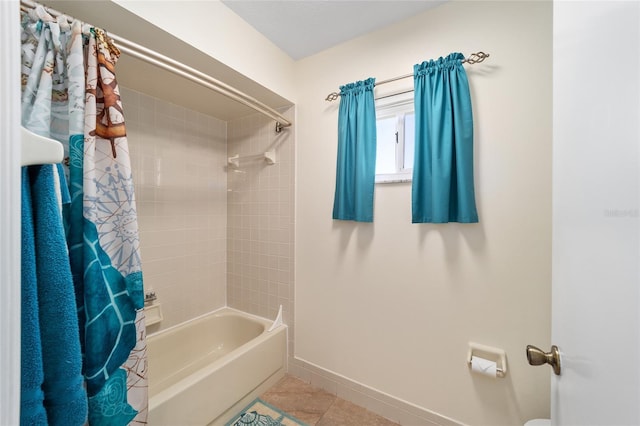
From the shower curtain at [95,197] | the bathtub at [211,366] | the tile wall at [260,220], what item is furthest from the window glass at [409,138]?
the bathtub at [211,366]

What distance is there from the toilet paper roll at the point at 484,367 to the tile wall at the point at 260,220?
1.24 meters

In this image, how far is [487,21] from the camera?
1.27m

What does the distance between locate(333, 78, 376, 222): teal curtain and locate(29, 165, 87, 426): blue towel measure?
4.34ft

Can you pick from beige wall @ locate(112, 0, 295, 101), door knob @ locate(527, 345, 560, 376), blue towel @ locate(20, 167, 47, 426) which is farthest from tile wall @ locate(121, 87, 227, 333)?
door knob @ locate(527, 345, 560, 376)

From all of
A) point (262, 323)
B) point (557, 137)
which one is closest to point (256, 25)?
point (557, 137)

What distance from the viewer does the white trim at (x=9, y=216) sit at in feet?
0.87

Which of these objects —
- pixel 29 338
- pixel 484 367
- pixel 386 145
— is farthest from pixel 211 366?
pixel 386 145

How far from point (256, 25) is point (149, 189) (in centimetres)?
141

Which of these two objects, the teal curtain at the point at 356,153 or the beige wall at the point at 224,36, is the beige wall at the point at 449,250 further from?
the beige wall at the point at 224,36

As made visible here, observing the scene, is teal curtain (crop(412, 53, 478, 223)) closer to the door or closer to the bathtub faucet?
the door

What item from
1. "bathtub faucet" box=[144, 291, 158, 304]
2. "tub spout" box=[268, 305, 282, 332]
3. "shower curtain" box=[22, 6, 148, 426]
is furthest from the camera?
"tub spout" box=[268, 305, 282, 332]

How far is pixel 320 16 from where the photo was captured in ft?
4.90

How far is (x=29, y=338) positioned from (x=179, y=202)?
6.03 ft

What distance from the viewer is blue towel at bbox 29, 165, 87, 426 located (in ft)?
1.45
